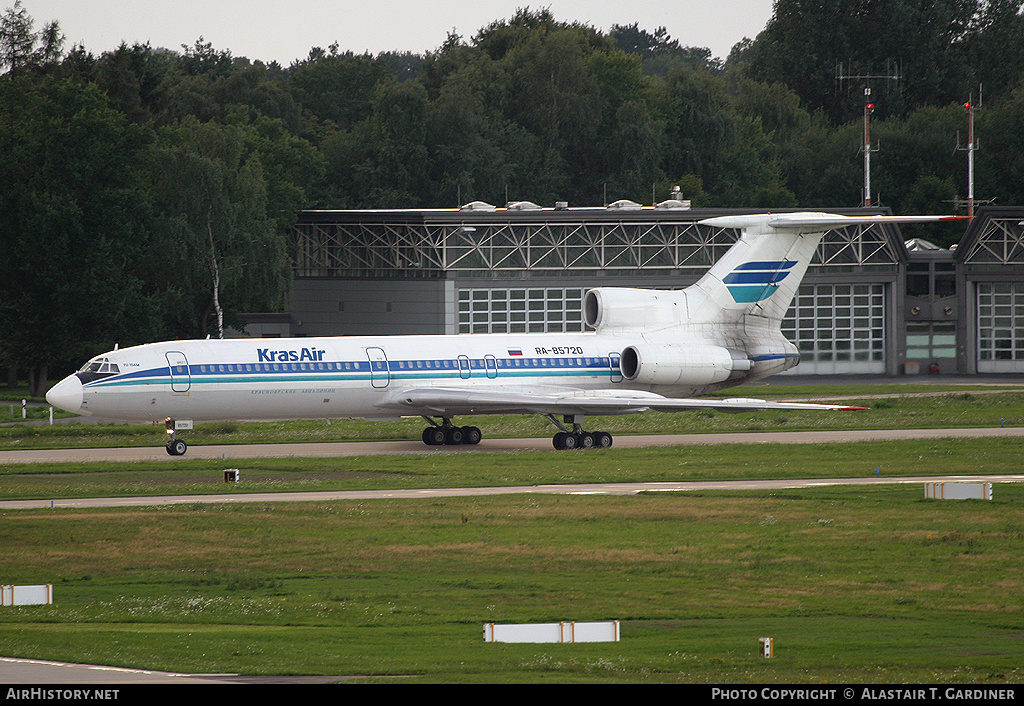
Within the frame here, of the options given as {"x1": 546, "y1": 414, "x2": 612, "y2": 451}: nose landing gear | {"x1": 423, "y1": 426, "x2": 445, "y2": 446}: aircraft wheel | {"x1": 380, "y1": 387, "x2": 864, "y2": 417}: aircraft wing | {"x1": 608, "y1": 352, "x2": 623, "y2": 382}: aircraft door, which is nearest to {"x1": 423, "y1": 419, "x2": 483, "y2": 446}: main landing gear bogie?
{"x1": 423, "y1": 426, "x2": 445, "y2": 446}: aircraft wheel

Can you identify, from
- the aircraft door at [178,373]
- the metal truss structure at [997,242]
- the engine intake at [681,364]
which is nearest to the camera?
the aircraft door at [178,373]

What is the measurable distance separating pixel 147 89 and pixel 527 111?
3344cm

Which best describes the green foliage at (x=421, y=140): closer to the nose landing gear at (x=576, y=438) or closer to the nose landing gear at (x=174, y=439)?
the nose landing gear at (x=174, y=439)

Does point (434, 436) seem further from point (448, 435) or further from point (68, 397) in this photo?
point (68, 397)

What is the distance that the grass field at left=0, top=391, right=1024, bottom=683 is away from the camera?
15023mm

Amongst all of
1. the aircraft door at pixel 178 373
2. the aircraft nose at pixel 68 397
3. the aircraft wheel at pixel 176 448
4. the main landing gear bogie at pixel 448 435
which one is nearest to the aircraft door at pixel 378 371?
the main landing gear bogie at pixel 448 435

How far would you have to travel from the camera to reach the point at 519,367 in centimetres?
3969

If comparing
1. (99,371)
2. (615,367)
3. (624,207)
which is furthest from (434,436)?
(624,207)

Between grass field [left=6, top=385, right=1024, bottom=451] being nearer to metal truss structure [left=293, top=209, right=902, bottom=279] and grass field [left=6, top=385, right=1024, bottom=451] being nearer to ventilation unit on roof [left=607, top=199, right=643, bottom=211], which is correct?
metal truss structure [left=293, top=209, right=902, bottom=279]

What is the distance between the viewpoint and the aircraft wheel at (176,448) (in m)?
36.8

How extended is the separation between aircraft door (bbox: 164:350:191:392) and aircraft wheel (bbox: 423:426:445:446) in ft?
24.8

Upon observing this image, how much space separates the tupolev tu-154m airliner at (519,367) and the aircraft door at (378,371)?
0.14ft

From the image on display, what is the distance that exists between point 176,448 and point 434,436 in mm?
7837

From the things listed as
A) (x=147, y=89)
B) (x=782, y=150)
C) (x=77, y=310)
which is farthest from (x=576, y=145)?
(x=77, y=310)
